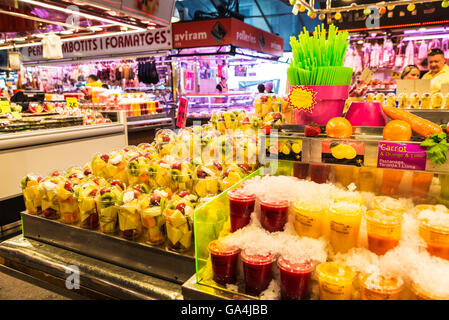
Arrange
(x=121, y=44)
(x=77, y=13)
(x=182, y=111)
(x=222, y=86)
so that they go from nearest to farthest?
(x=182, y=111), (x=77, y=13), (x=222, y=86), (x=121, y=44)

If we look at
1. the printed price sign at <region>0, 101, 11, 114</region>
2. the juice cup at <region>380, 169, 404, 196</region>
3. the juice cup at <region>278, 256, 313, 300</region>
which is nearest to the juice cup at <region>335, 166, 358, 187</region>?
the juice cup at <region>380, 169, 404, 196</region>

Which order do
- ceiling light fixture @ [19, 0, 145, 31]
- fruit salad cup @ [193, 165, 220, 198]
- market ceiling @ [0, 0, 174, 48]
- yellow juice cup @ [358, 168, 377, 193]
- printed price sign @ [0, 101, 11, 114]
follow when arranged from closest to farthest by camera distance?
1. yellow juice cup @ [358, 168, 377, 193]
2. fruit salad cup @ [193, 165, 220, 198]
3. ceiling light fixture @ [19, 0, 145, 31]
4. market ceiling @ [0, 0, 174, 48]
5. printed price sign @ [0, 101, 11, 114]

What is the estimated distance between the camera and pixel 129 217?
5.46ft

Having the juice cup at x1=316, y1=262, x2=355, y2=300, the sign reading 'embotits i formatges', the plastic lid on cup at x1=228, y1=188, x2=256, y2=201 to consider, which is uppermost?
the sign reading 'embotits i formatges'

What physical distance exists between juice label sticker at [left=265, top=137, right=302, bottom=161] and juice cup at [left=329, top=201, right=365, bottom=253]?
381mm

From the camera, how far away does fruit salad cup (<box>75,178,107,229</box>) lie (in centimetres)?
180

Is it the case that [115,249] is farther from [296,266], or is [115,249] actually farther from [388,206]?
[388,206]

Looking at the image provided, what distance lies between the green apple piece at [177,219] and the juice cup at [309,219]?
20.6 inches

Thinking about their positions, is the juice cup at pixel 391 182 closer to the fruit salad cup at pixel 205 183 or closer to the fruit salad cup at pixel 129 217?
the fruit salad cup at pixel 205 183

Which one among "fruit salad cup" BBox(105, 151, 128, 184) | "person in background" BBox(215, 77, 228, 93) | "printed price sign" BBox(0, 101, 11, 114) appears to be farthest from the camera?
"person in background" BBox(215, 77, 228, 93)

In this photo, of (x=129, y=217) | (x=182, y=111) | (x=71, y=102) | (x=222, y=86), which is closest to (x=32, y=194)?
(x=129, y=217)

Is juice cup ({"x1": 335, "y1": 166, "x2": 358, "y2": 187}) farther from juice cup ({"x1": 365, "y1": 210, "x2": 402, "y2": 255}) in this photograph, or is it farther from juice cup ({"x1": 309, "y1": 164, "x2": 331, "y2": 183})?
juice cup ({"x1": 365, "y1": 210, "x2": 402, "y2": 255})

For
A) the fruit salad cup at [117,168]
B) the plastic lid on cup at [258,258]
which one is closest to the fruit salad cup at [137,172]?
the fruit salad cup at [117,168]

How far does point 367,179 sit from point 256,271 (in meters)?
0.85
